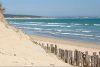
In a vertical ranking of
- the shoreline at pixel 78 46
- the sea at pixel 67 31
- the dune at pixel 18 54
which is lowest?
the sea at pixel 67 31

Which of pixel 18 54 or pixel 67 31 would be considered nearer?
pixel 18 54

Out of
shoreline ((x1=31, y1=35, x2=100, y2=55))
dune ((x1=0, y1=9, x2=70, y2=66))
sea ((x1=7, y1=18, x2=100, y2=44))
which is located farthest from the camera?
sea ((x1=7, y1=18, x2=100, y2=44))

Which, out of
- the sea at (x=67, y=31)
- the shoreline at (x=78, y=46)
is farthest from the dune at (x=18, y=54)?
the sea at (x=67, y=31)

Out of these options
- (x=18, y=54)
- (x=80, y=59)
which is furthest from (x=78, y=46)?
(x=18, y=54)

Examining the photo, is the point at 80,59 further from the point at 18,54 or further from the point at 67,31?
the point at 67,31

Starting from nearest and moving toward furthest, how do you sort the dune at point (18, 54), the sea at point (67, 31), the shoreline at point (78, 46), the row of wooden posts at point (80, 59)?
the dune at point (18, 54), the row of wooden posts at point (80, 59), the shoreline at point (78, 46), the sea at point (67, 31)

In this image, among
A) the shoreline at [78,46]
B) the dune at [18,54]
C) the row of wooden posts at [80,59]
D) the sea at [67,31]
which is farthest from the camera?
the sea at [67,31]

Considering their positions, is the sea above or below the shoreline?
below

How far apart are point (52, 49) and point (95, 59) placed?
360 cm

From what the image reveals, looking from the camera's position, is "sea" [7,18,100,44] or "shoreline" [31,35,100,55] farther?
"sea" [7,18,100,44]

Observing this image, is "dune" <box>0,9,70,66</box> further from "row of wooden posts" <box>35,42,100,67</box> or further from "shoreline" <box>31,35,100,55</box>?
"shoreline" <box>31,35,100,55</box>

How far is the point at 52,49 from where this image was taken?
19.1m

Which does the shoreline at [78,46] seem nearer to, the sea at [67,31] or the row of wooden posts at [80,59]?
the sea at [67,31]

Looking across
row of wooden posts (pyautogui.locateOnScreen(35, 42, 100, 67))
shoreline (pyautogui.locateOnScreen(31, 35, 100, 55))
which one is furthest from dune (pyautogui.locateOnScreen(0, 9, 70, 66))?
shoreline (pyautogui.locateOnScreen(31, 35, 100, 55))
